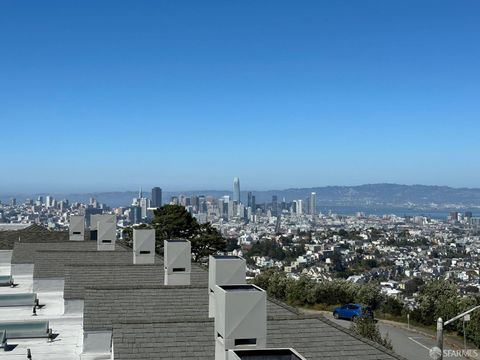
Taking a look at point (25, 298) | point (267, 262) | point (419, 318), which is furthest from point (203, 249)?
point (267, 262)

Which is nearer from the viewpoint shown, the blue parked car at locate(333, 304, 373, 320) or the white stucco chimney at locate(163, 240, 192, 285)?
the white stucco chimney at locate(163, 240, 192, 285)

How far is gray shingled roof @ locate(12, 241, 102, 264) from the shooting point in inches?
1125

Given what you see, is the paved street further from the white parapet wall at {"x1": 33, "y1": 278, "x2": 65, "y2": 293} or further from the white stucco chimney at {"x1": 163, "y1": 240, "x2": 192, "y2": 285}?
the white parapet wall at {"x1": 33, "y1": 278, "x2": 65, "y2": 293}

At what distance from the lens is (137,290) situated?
18609 millimetres

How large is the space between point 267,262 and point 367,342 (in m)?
80.4

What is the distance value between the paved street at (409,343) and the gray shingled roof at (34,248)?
13938 millimetres

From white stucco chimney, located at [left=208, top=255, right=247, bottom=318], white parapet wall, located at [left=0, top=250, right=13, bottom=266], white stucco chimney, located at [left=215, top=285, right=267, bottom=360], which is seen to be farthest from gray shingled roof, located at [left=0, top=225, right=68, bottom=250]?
white stucco chimney, located at [left=215, top=285, right=267, bottom=360]

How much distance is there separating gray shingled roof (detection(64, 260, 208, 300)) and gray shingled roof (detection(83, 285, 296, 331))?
7.29 feet

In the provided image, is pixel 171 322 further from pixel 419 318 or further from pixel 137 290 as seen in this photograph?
pixel 419 318

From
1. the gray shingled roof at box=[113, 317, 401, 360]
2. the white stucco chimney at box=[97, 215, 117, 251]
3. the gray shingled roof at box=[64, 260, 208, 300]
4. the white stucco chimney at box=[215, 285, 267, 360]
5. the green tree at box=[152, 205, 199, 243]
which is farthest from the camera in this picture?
the green tree at box=[152, 205, 199, 243]

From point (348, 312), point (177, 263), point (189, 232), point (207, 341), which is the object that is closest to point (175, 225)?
point (189, 232)

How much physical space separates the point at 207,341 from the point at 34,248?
20258 millimetres

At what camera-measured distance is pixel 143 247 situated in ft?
81.9

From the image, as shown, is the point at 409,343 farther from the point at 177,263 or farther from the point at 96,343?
the point at 96,343
